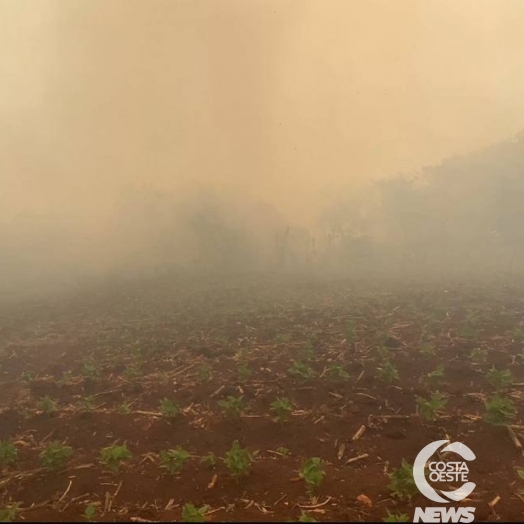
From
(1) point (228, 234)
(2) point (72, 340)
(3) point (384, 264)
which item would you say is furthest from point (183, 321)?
(3) point (384, 264)

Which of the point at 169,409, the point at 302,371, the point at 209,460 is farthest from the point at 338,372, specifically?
the point at 209,460

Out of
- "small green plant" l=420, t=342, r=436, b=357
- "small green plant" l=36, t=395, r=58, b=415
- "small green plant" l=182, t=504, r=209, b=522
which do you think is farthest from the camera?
"small green plant" l=420, t=342, r=436, b=357

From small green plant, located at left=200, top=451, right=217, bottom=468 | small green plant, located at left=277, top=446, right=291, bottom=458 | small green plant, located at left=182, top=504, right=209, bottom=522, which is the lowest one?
small green plant, located at left=277, top=446, right=291, bottom=458

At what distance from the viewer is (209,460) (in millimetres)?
6125

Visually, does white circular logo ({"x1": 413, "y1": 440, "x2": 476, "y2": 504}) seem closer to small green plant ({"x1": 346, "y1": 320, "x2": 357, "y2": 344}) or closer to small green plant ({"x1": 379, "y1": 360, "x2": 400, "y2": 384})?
small green plant ({"x1": 379, "y1": 360, "x2": 400, "y2": 384})

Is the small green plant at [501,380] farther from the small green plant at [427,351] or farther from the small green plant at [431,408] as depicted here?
the small green plant at [427,351]

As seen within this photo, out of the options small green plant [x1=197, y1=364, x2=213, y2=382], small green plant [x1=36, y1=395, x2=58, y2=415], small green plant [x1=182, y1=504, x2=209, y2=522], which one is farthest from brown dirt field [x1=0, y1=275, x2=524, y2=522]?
small green plant [x1=182, y1=504, x2=209, y2=522]

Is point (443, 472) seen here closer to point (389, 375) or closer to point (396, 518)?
point (396, 518)

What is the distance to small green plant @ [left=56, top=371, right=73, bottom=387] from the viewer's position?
407 inches

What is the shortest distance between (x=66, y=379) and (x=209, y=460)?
5.83 metres

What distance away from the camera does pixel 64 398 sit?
376 inches

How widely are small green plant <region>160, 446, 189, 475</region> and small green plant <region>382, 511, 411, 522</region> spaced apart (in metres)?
2.66

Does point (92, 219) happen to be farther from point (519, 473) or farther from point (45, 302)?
point (519, 473)

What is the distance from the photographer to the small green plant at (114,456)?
19.6 ft
